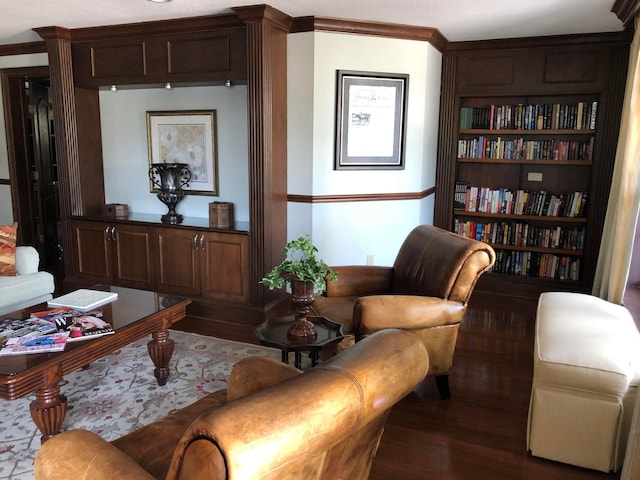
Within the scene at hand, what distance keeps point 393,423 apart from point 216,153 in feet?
9.21

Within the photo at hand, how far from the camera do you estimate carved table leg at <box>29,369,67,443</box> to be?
7.11 ft

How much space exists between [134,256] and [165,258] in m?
0.33

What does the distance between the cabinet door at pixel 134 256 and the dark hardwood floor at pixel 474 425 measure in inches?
39.3

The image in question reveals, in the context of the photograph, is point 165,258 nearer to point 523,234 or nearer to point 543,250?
point 523,234

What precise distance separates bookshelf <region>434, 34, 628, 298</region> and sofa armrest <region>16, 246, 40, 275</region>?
353 centimetres

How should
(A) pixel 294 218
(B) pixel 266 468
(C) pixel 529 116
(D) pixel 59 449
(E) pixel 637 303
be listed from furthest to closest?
(C) pixel 529 116 < (A) pixel 294 218 < (E) pixel 637 303 < (D) pixel 59 449 < (B) pixel 266 468

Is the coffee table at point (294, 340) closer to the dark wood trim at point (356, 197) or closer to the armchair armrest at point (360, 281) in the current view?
the armchair armrest at point (360, 281)

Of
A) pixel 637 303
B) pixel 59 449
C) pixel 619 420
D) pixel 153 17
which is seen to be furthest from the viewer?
pixel 153 17

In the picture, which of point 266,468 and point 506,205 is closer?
point 266,468

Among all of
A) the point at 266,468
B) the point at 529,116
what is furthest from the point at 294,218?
the point at 266,468

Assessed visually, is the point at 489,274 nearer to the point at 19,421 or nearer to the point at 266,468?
the point at 19,421

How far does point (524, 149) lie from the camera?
4609 millimetres

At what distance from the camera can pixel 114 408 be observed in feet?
8.80

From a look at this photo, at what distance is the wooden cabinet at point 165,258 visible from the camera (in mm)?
3977
